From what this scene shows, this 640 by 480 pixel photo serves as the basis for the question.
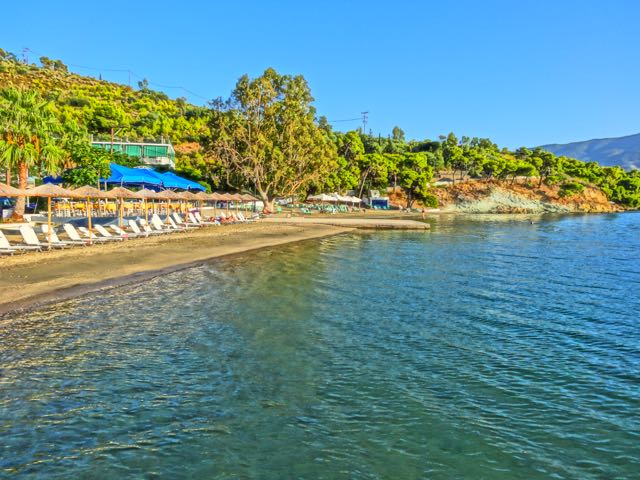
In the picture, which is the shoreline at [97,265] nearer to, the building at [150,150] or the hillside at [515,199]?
the building at [150,150]

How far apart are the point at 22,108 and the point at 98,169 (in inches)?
253

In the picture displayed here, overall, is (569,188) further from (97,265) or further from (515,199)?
(97,265)

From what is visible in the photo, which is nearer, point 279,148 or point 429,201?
point 279,148

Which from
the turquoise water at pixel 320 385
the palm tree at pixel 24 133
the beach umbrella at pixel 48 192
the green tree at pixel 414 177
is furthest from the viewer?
the green tree at pixel 414 177

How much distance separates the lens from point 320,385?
7.32 metres

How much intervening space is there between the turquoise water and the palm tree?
21.9 m

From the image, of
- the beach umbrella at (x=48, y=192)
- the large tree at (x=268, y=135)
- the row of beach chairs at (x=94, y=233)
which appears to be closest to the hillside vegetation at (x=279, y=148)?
the large tree at (x=268, y=135)

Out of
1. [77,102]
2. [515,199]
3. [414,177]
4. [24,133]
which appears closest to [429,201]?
[414,177]

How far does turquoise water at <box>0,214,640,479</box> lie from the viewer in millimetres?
5277

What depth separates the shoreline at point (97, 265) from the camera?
12.0m

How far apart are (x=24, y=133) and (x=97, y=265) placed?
19420 mm

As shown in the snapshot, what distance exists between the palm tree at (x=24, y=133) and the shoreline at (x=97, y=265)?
463 inches

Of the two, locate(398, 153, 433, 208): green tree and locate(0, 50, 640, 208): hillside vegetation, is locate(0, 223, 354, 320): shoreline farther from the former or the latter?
locate(398, 153, 433, 208): green tree

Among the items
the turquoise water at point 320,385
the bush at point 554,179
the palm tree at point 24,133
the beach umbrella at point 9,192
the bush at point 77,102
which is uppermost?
the bush at point 77,102
